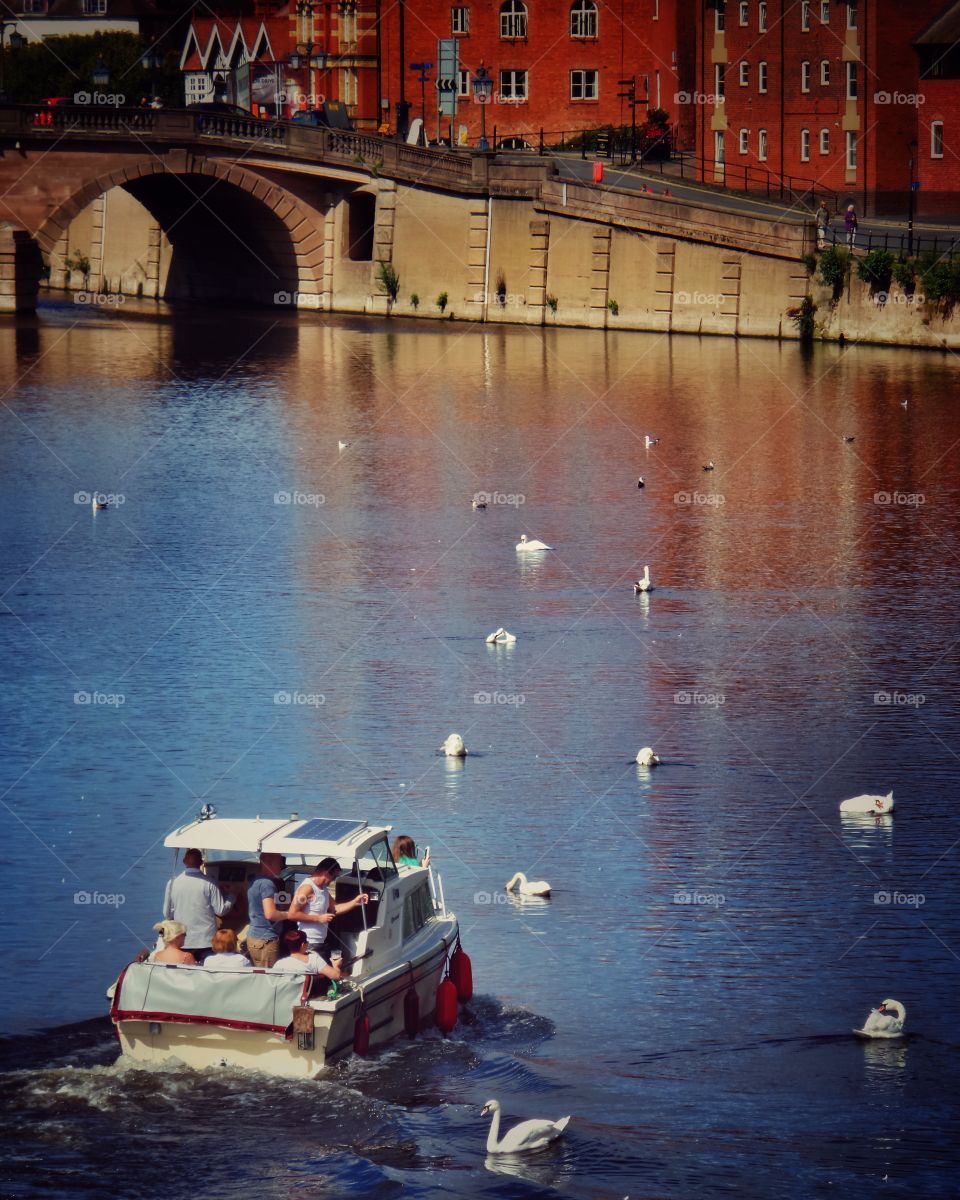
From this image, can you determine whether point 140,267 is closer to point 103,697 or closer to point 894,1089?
point 103,697

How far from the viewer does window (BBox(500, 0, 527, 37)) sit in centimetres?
12525

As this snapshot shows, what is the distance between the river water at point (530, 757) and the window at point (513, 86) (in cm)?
5813

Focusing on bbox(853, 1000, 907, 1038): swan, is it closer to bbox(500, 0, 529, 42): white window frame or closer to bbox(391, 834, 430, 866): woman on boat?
bbox(391, 834, 430, 866): woman on boat

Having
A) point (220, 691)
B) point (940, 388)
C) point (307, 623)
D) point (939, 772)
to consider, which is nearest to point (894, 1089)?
point (939, 772)

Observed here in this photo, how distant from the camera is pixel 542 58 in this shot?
12481 cm

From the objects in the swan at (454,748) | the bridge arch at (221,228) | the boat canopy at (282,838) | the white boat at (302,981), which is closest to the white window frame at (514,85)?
the bridge arch at (221,228)

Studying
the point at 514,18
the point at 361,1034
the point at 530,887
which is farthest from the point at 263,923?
the point at 514,18

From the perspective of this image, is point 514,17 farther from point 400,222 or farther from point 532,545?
point 532,545

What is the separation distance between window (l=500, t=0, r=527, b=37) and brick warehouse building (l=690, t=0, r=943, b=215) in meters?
14.0

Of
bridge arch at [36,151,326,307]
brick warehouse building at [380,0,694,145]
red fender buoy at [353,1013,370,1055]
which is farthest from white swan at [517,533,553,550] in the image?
brick warehouse building at [380,0,694,145]

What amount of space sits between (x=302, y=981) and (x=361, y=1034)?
1.08m

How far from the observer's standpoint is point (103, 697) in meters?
37.0

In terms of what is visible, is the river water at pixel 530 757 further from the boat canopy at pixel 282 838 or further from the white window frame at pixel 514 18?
the white window frame at pixel 514 18

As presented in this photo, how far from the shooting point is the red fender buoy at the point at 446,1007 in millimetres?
23375
